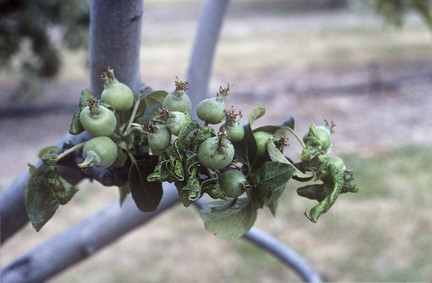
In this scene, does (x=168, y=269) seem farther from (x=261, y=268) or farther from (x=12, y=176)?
(x=12, y=176)

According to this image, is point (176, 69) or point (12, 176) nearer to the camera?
Result: point (12, 176)

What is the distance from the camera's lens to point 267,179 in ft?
1.88

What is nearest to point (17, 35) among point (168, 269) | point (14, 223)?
point (168, 269)

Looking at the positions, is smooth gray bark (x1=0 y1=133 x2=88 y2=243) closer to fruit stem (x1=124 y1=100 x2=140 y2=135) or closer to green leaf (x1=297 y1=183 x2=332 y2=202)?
fruit stem (x1=124 y1=100 x2=140 y2=135)

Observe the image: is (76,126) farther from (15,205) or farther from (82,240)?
(82,240)

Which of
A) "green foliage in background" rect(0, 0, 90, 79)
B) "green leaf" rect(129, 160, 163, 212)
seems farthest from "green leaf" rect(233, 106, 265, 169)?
"green foliage in background" rect(0, 0, 90, 79)

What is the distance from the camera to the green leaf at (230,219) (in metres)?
0.62

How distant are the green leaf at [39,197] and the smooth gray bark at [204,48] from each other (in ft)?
2.58

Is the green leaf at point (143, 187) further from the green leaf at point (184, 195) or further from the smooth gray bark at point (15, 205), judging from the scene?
the smooth gray bark at point (15, 205)

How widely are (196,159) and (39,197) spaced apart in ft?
0.90

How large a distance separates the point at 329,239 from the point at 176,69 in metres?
3.96

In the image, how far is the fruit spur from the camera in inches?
21.7

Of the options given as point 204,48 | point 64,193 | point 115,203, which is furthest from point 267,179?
point 204,48

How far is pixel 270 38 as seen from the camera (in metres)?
8.00
